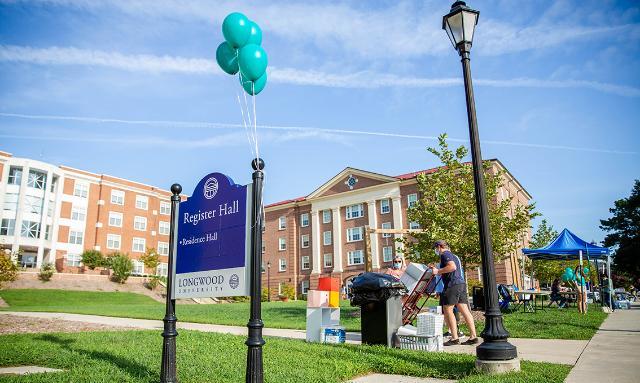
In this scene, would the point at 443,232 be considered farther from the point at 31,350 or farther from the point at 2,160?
the point at 2,160

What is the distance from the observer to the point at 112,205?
191ft

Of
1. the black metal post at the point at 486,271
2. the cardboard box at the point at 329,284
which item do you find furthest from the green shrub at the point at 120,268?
the black metal post at the point at 486,271

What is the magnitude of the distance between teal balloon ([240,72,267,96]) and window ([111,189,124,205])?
5927 centimetres

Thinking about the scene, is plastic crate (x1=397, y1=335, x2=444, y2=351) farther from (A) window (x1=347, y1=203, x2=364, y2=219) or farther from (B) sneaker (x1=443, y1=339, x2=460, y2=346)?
(A) window (x1=347, y1=203, x2=364, y2=219)

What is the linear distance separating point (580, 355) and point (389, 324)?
2820 mm

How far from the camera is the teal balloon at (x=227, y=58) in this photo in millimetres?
5699

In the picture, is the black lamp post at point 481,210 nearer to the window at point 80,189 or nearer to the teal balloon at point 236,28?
the teal balloon at point 236,28

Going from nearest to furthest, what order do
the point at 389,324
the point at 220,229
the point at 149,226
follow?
1. the point at 220,229
2. the point at 389,324
3. the point at 149,226

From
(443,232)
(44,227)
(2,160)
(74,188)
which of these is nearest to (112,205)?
(74,188)

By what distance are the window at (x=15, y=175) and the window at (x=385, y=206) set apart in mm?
41186

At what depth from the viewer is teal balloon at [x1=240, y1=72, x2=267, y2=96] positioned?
5.53 m

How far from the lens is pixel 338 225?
51.1 metres

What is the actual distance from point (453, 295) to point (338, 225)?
43.6 meters

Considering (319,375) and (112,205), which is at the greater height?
(112,205)
